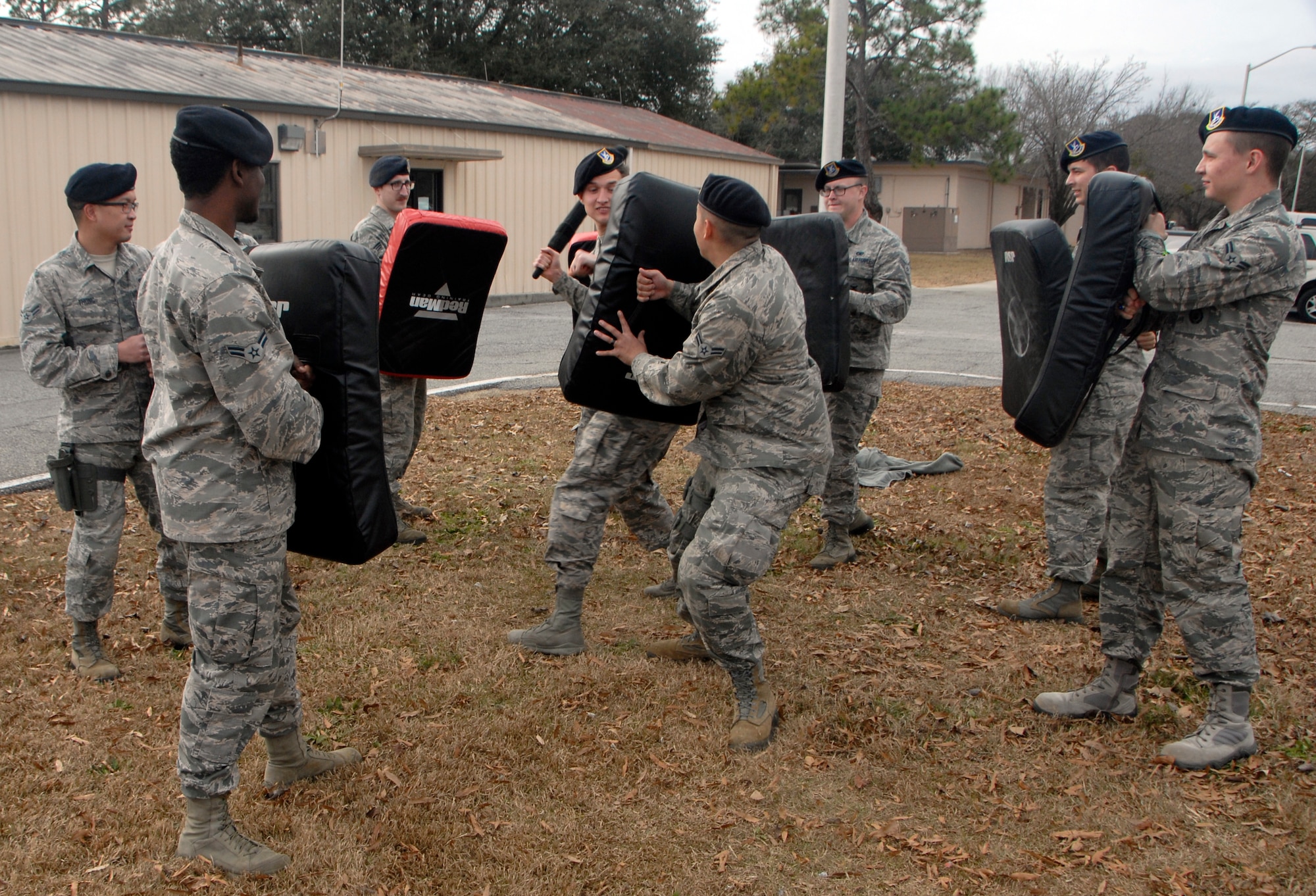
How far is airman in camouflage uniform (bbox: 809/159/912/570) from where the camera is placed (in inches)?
229

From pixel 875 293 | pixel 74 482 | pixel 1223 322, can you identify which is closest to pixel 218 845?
pixel 74 482

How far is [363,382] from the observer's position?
308cm

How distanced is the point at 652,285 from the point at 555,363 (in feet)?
29.8

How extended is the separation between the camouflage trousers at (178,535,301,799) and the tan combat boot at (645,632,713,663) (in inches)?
76.5

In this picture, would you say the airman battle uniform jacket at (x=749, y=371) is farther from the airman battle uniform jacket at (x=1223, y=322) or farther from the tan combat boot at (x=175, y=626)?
the tan combat boot at (x=175, y=626)

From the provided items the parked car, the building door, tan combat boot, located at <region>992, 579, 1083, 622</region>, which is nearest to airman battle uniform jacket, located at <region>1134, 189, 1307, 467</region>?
tan combat boot, located at <region>992, 579, 1083, 622</region>

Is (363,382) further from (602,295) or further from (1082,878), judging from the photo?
(1082,878)

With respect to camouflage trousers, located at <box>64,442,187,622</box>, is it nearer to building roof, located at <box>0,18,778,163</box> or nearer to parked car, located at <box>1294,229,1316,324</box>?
building roof, located at <box>0,18,778,163</box>

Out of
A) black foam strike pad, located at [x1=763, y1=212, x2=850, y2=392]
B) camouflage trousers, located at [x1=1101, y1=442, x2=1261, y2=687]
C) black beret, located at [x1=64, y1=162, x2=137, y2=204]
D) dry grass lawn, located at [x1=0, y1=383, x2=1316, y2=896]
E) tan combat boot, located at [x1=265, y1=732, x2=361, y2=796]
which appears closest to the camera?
dry grass lawn, located at [x1=0, y1=383, x2=1316, y2=896]

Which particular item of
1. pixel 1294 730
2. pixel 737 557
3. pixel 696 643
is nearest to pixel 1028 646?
pixel 1294 730

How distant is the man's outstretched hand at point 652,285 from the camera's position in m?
3.82

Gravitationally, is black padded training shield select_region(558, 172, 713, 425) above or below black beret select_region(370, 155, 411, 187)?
below

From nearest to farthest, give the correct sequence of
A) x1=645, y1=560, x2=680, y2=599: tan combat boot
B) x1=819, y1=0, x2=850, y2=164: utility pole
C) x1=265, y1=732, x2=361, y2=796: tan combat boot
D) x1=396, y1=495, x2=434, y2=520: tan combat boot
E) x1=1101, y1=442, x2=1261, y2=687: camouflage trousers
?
x1=265, y1=732, x2=361, y2=796: tan combat boot < x1=1101, y1=442, x2=1261, y2=687: camouflage trousers < x1=645, y1=560, x2=680, y2=599: tan combat boot < x1=396, y1=495, x2=434, y2=520: tan combat boot < x1=819, y1=0, x2=850, y2=164: utility pole

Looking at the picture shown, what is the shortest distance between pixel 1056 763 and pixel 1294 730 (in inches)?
39.9
